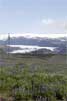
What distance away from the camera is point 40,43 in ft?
32.1

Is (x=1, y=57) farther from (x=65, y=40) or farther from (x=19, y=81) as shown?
(x=19, y=81)

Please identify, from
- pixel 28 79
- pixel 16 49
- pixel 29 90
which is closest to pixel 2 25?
pixel 16 49

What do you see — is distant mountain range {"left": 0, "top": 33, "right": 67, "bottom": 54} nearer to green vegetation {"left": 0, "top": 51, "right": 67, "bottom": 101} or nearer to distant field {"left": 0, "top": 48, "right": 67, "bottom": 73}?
distant field {"left": 0, "top": 48, "right": 67, "bottom": 73}

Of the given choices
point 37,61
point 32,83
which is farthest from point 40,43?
point 32,83

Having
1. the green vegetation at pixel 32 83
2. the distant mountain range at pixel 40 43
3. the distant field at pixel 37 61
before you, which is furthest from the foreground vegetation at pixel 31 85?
the distant mountain range at pixel 40 43

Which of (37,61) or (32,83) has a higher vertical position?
(37,61)

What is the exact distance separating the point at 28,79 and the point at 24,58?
2191 mm

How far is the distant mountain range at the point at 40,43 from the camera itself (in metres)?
8.55

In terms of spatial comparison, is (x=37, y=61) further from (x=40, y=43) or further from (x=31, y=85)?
(x=31, y=85)

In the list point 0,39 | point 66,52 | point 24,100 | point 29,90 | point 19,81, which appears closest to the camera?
point 24,100

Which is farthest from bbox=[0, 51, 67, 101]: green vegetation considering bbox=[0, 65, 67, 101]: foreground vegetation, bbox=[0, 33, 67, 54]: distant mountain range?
bbox=[0, 33, 67, 54]: distant mountain range

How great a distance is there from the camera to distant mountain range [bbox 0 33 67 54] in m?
8.55

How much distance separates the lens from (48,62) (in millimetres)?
8125

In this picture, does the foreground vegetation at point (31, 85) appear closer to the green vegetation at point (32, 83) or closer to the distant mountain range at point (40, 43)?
the green vegetation at point (32, 83)
